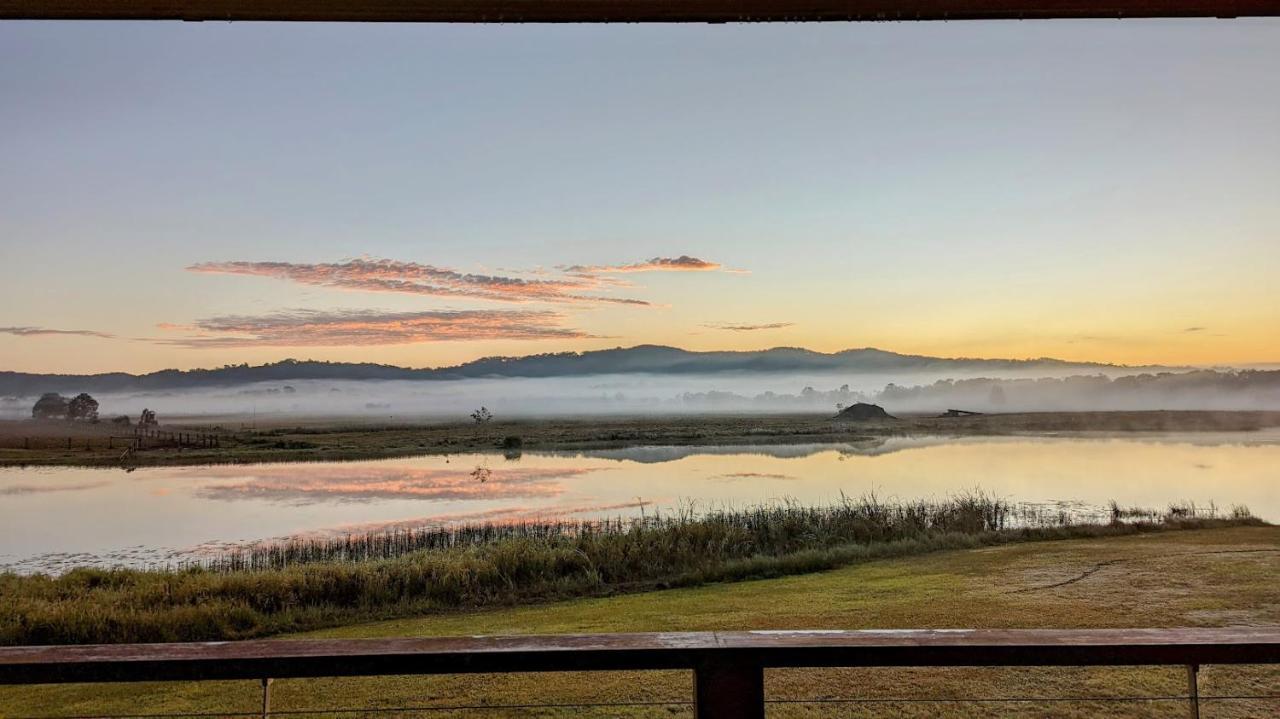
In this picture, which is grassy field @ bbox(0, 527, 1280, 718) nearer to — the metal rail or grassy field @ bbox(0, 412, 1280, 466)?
the metal rail

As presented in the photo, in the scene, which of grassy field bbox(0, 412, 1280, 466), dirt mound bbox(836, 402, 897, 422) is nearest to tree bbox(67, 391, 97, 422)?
grassy field bbox(0, 412, 1280, 466)

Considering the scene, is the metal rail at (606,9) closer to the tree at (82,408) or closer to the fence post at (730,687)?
the fence post at (730,687)

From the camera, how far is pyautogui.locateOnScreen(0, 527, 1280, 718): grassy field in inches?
206

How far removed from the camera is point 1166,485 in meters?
27.4

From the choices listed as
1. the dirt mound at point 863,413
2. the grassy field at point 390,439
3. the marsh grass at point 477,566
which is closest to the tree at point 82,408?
the grassy field at point 390,439

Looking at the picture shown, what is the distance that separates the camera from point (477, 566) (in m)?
11.4

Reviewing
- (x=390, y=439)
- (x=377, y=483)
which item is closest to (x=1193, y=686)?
(x=377, y=483)

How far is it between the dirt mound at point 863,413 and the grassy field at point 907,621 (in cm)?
7453

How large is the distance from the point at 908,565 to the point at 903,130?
6.40m

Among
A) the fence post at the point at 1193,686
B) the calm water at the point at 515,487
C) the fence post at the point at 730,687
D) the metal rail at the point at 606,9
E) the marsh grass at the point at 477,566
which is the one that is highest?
the metal rail at the point at 606,9

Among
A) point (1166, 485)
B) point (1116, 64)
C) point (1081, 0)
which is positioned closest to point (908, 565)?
point (1116, 64)

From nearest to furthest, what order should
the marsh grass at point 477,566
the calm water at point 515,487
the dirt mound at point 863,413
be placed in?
the marsh grass at point 477,566, the calm water at point 515,487, the dirt mound at point 863,413

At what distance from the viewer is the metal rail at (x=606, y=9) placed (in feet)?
5.38

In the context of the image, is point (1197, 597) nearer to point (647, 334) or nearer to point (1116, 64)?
point (1116, 64)
